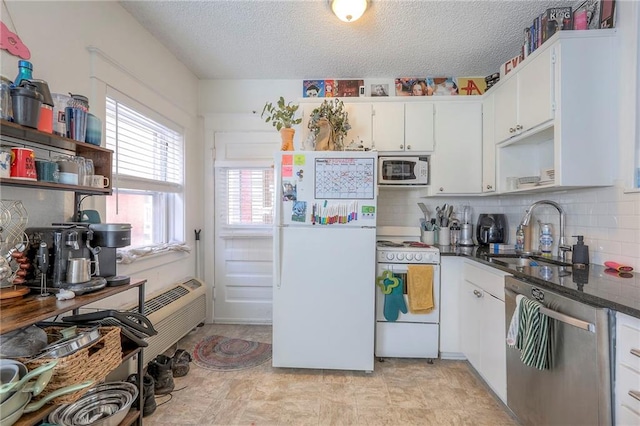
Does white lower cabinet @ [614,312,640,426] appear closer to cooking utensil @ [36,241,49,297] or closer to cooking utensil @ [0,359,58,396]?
cooking utensil @ [0,359,58,396]

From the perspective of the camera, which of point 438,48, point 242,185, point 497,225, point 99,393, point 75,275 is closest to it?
point 75,275

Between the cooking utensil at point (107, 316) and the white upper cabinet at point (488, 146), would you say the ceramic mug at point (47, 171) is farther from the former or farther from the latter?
the white upper cabinet at point (488, 146)

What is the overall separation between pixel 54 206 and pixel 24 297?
20.8 inches

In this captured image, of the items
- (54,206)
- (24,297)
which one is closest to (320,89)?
(54,206)

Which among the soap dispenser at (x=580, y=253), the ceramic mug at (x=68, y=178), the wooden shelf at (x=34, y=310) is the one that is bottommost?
the wooden shelf at (x=34, y=310)

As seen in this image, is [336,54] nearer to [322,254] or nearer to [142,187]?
[322,254]

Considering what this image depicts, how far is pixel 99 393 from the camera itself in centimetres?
150

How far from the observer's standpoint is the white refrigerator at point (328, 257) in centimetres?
221

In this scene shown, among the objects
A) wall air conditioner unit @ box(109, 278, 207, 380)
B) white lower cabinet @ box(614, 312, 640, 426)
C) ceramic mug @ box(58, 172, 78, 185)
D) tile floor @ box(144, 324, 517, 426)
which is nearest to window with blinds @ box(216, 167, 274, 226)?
wall air conditioner unit @ box(109, 278, 207, 380)

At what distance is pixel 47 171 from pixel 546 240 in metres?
3.01

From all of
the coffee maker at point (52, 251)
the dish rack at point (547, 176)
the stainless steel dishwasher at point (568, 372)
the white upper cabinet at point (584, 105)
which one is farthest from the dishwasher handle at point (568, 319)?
the coffee maker at point (52, 251)

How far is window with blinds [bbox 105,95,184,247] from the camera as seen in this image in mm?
2066

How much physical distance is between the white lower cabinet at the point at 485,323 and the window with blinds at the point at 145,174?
259 cm

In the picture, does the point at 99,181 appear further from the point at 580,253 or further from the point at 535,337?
the point at 580,253
